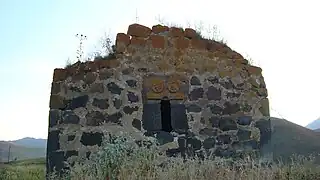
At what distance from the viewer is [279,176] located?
4.70m

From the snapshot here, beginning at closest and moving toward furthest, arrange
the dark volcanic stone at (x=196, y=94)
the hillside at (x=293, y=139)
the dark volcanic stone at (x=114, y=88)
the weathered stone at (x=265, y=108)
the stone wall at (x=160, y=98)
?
the stone wall at (x=160, y=98) → the dark volcanic stone at (x=114, y=88) → the dark volcanic stone at (x=196, y=94) → the weathered stone at (x=265, y=108) → the hillside at (x=293, y=139)

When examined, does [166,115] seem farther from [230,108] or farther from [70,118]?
[70,118]

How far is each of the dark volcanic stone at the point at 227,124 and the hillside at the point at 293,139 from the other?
6.27 metres

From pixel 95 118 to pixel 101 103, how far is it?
26 centimetres

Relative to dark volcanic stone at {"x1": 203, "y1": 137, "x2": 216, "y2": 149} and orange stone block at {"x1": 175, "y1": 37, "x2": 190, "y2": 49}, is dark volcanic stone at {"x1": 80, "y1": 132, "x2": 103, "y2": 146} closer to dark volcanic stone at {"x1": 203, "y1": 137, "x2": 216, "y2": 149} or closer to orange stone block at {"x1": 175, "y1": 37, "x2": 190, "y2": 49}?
dark volcanic stone at {"x1": 203, "y1": 137, "x2": 216, "y2": 149}

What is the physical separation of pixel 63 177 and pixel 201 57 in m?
3.06

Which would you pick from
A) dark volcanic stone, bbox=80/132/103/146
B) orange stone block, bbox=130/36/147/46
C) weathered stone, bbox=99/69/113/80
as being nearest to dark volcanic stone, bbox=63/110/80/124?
dark volcanic stone, bbox=80/132/103/146

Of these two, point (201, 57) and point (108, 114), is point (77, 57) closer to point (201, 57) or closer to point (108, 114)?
point (108, 114)

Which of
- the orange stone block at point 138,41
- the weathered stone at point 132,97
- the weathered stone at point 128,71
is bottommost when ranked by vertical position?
the weathered stone at point 132,97

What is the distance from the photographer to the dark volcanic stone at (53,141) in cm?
687

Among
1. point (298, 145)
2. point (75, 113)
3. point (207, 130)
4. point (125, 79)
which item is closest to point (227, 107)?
point (207, 130)

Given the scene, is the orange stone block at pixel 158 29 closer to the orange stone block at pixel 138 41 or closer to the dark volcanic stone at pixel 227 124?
the orange stone block at pixel 138 41

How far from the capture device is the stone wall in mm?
6863

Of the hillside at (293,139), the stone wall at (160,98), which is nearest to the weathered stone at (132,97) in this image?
the stone wall at (160,98)
